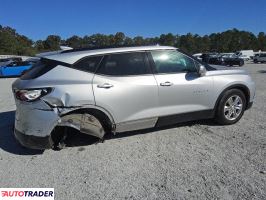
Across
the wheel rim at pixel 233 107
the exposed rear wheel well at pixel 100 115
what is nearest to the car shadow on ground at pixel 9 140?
the exposed rear wheel well at pixel 100 115

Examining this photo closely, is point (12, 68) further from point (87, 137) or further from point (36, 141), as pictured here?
point (36, 141)

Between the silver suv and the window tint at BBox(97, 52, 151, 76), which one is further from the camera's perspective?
the window tint at BBox(97, 52, 151, 76)

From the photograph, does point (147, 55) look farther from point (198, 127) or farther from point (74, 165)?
point (74, 165)

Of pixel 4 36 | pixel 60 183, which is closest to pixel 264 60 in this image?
pixel 60 183

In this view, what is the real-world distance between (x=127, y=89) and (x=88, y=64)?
0.74m

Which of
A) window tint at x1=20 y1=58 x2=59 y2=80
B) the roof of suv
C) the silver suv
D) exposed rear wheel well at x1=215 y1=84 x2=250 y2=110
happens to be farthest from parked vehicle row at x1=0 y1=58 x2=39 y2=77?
exposed rear wheel well at x1=215 y1=84 x2=250 y2=110

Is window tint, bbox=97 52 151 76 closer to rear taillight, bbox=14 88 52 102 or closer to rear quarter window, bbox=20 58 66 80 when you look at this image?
rear quarter window, bbox=20 58 66 80

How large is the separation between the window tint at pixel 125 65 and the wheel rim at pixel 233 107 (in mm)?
1875

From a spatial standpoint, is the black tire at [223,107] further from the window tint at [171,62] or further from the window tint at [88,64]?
the window tint at [88,64]

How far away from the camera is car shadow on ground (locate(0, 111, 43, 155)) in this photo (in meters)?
5.00

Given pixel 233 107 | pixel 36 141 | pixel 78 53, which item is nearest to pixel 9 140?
pixel 36 141

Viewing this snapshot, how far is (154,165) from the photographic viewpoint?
425cm

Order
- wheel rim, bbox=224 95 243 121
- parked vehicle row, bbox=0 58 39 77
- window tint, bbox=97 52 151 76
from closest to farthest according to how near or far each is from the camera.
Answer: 1. window tint, bbox=97 52 151 76
2. wheel rim, bbox=224 95 243 121
3. parked vehicle row, bbox=0 58 39 77

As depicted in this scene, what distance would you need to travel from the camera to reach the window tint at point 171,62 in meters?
5.25
